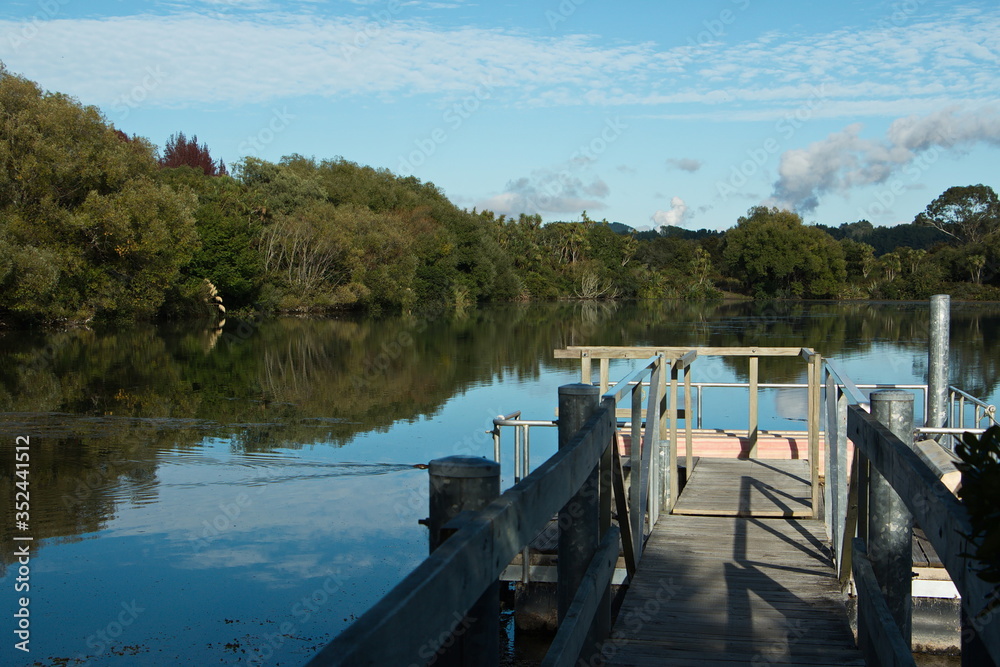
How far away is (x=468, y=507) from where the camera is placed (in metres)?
1.72

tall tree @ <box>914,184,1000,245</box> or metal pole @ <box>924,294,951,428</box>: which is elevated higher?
tall tree @ <box>914,184,1000,245</box>

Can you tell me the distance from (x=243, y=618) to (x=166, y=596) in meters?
0.96

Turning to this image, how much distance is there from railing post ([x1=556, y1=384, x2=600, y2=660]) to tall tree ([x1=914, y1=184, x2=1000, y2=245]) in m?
107

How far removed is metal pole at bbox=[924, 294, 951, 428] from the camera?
1038cm

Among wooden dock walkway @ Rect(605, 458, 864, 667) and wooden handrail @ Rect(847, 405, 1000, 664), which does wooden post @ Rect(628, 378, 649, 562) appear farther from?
wooden handrail @ Rect(847, 405, 1000, 664)

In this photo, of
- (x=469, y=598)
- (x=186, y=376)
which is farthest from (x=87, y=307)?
(x=469, y=598)

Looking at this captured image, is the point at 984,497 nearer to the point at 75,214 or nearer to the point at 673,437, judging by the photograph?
the point at 673,437

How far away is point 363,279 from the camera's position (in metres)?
57.3

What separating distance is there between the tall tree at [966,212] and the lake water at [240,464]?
7368cm

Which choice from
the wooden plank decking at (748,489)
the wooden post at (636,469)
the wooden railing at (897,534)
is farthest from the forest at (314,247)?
the wooden railing at (897,534)

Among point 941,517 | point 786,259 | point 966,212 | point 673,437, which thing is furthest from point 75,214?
point 966,212

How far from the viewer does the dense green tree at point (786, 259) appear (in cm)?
9625

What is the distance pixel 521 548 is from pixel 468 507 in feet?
0.84

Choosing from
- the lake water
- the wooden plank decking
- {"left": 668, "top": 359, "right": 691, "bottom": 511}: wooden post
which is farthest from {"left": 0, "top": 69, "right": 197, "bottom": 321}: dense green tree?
{"left": 668, "top": 359, "right": 691, "bottom": 511}: wooden post
